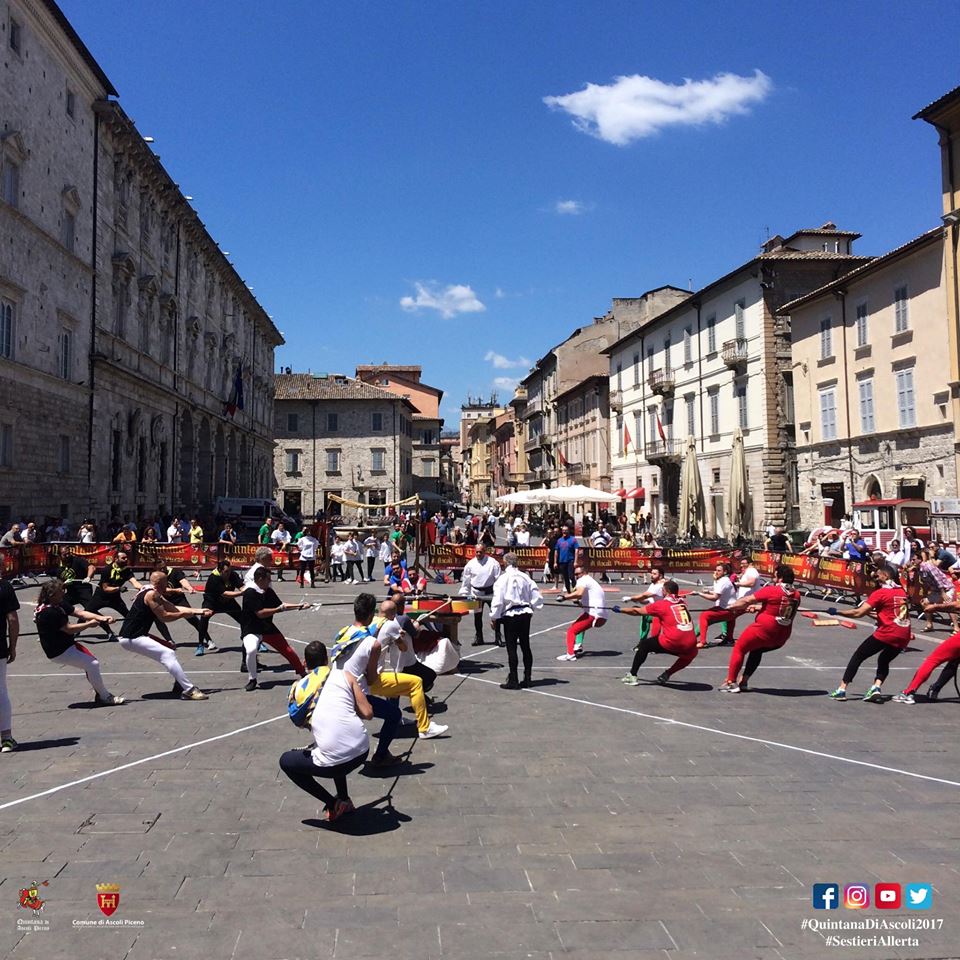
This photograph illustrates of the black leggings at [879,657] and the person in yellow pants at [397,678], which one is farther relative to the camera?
the black leggings at [879,657]

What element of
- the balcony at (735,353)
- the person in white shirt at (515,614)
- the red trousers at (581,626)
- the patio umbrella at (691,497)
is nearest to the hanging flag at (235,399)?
the patio umbrella at (691,497)

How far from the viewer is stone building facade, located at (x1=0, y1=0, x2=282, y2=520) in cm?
2448

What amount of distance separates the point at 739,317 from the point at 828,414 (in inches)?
299

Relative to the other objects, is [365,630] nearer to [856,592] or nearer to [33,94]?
[856,592]

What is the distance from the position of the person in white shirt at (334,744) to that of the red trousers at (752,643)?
559cm

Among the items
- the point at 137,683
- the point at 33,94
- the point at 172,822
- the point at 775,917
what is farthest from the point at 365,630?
the point at 33,94

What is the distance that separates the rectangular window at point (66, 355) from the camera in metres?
27.5

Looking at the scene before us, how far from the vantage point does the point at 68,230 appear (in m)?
28.0

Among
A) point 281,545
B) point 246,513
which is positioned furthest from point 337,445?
point 281,545

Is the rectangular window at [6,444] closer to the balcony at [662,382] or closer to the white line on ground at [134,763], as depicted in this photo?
the white line on ground at [134,763]

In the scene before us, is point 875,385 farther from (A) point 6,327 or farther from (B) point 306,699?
(B) point 306,699

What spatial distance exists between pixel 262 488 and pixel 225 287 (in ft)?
55.4

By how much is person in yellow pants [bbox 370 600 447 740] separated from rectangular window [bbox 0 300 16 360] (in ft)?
67.6

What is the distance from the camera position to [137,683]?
10461 mm
